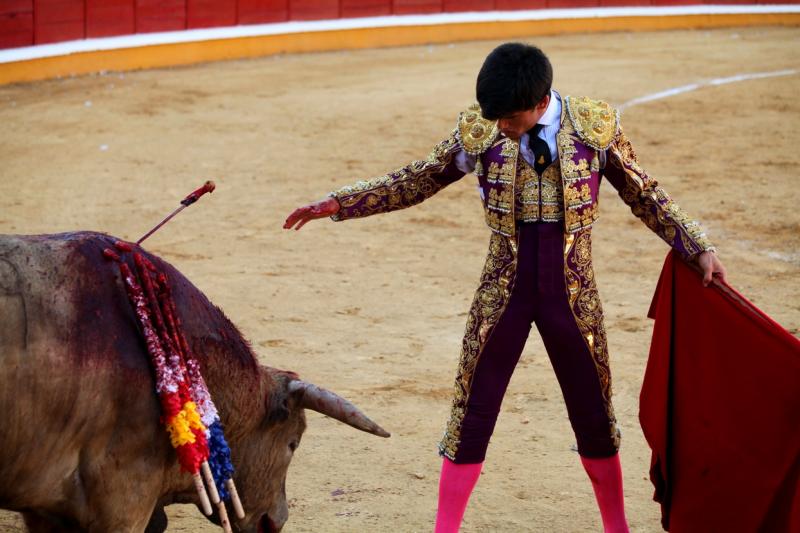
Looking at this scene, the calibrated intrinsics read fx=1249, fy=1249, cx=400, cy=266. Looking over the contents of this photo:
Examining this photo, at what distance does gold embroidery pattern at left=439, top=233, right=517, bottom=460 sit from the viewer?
3234mm

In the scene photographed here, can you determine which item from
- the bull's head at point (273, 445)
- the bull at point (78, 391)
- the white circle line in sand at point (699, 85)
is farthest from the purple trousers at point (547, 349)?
the white circle line in sand at point (699, 85)

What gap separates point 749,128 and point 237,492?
23.1ft

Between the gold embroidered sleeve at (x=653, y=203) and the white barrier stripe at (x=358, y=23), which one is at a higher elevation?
the gold embroidered sleeve at (x=653, y=203)

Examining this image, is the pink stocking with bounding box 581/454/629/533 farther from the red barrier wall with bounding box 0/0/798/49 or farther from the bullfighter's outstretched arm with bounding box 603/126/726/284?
the red barrier wall with bounding box 0/0/798/49

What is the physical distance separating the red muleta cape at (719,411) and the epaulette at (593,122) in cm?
45

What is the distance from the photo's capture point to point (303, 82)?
11.2m

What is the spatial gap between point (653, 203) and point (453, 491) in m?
0.94

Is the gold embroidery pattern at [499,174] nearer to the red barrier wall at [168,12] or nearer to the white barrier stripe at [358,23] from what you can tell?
the white barrier stripe at [358,23]

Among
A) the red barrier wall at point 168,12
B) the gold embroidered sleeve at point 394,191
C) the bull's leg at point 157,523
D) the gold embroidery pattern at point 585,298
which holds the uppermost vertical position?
the gold embroidered sleeve at point 394,191

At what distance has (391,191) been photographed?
3.33 m

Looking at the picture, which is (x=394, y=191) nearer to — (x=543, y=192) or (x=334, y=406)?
(x=543, y=192)

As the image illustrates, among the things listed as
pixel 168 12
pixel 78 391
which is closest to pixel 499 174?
pixel 78 391

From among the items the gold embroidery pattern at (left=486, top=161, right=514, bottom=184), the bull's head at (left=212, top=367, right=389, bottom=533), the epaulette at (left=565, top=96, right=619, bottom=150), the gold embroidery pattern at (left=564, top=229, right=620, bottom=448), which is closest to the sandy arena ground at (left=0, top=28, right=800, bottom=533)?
the bull's head at (left=212, top=367, right=389, bottom=533)

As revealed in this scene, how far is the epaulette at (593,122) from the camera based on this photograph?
3.13 metres
